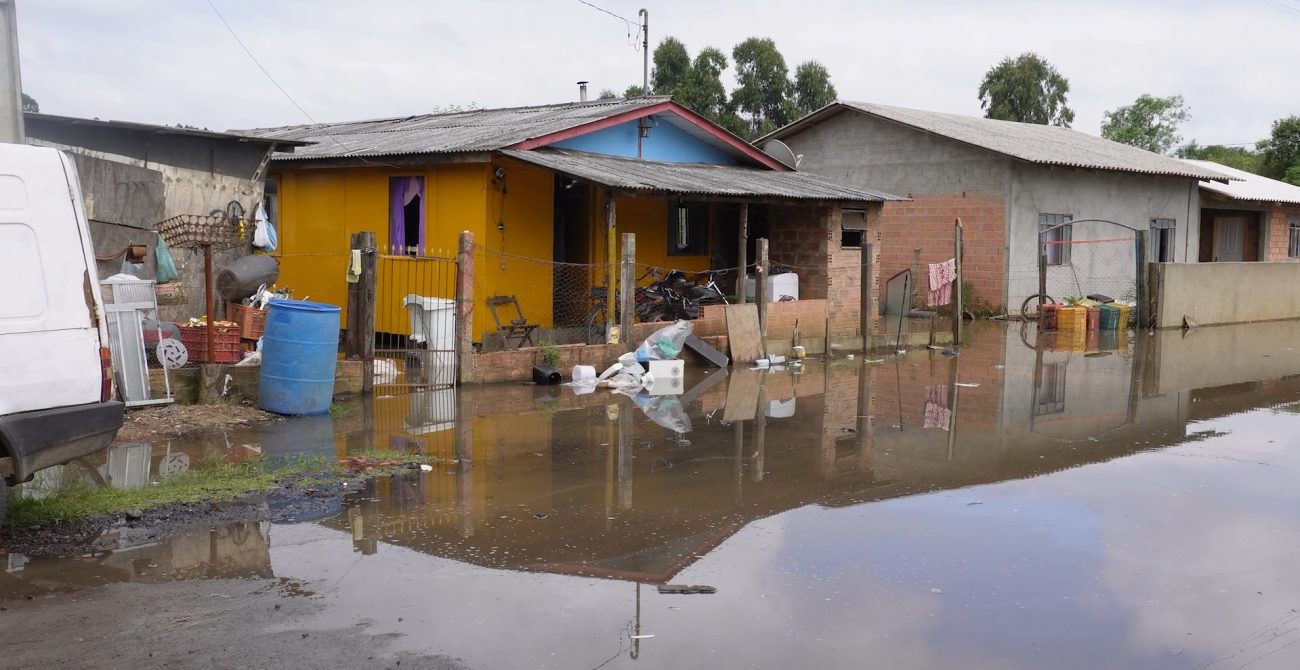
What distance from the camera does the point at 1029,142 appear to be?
2714 cm

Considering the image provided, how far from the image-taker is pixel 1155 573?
6.43m

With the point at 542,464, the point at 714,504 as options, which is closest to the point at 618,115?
the point at 542,464

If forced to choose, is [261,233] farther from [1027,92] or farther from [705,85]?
[1027,92]

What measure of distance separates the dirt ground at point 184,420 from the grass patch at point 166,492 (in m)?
1.36

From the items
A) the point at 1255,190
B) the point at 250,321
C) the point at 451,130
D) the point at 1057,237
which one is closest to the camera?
the point at 250,321

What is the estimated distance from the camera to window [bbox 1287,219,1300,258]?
3497 centimetres

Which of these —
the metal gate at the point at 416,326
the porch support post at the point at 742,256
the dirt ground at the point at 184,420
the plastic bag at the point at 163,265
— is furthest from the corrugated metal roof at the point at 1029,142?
the dirt ground at the point at 184,420

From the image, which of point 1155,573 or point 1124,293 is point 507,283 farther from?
point 1124,293

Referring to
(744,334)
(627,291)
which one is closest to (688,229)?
(744,334)

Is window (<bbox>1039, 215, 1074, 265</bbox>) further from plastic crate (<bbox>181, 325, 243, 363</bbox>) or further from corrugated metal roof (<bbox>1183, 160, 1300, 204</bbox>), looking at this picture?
plastic crate (<bbox>181, 325, 243, 363</bbox>)

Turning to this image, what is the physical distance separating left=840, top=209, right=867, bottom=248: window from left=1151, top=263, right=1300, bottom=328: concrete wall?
7148 millimetres

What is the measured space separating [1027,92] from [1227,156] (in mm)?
14644

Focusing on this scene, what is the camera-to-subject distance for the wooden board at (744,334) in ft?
53.8

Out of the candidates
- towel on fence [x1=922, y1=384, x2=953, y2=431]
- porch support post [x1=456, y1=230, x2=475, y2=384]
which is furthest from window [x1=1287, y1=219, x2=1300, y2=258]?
porch support post [x1=456, y1=230, x2=475, y2=384]
